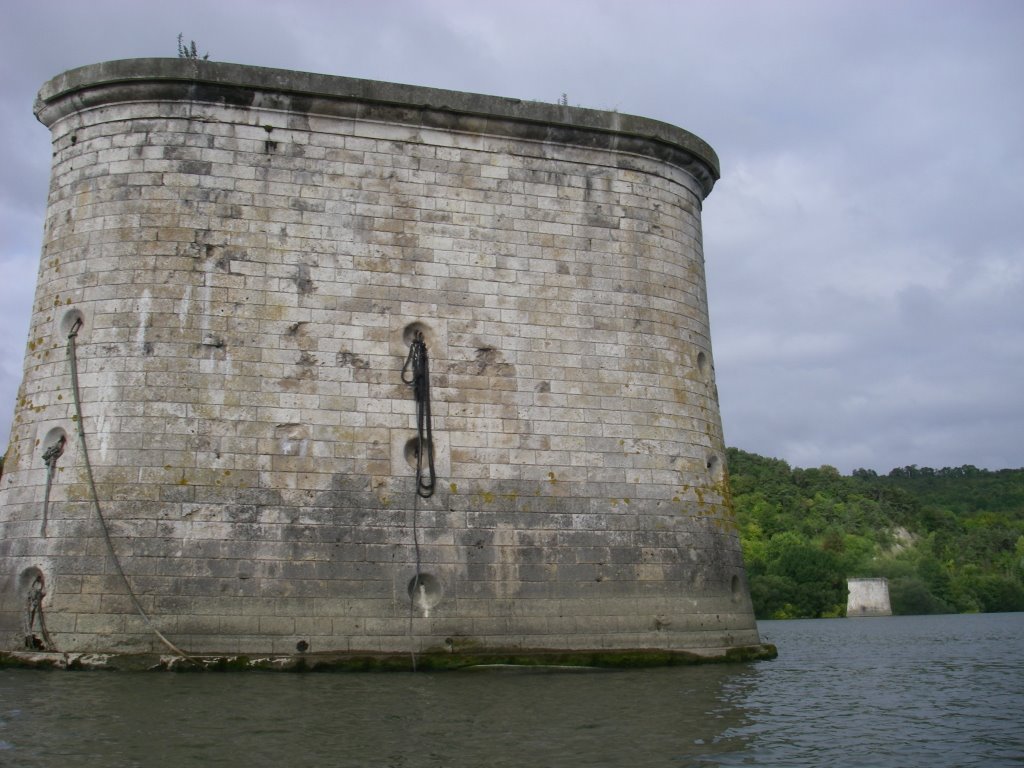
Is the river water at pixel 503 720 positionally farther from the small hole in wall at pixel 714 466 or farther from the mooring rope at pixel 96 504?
the small hole in wall at pixel 714 466

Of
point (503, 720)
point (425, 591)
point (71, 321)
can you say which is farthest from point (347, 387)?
point (503, 720)

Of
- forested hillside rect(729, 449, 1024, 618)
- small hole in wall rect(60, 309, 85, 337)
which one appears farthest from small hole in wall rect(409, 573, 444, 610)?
forested hillside rect(729, 449, 1024, 618)

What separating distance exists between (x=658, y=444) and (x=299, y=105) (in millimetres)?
6324

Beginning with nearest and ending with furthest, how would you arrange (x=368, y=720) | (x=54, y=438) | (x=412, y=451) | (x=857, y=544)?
(x=368, y=720)
(x=54, y=438)
(x=412, y=451)
(x=857, y=544)

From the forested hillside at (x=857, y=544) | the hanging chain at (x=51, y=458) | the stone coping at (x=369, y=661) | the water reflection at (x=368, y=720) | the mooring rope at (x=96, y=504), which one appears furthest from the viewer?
the forested hillside at (x=857, y=544)

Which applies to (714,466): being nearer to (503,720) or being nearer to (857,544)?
(503,720)

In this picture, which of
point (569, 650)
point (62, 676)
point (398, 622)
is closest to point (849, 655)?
point (569, 650)

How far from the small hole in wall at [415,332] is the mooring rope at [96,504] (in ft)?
12.7

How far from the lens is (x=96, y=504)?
11109 millimetres

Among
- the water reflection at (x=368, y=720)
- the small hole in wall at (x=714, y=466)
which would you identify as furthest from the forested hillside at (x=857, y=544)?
the water reflection at (x=368, y=720)

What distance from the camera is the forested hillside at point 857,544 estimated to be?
4956cm

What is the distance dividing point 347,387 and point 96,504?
3.09 m

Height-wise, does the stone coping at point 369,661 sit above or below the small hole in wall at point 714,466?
below

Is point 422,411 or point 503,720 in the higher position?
point 422,411
